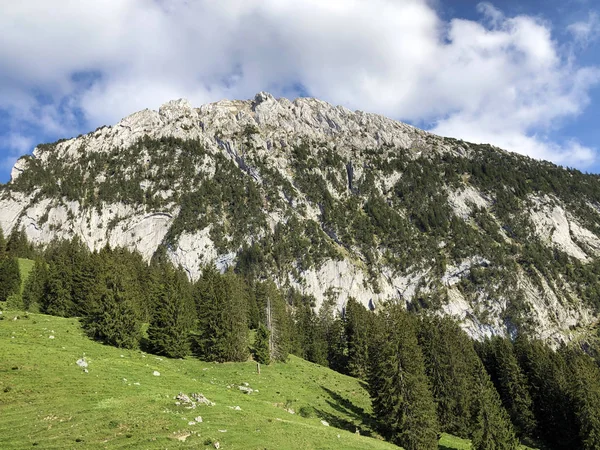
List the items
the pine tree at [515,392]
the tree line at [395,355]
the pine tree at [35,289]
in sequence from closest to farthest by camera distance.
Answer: the tree line at [395,355] → the pine tree at [515,392] → the pine tree at [35,289]

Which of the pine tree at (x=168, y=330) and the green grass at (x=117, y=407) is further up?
the pine tree at (x=168, y=330)

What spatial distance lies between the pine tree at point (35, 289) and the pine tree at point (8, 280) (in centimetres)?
213

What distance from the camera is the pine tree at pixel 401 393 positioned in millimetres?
39812

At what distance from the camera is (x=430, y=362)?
61.3 m

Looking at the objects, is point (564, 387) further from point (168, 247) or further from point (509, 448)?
point (168, 247)

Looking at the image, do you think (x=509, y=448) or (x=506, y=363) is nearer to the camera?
(x=509, y=448)

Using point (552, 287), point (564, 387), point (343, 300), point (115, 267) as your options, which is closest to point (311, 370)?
point (115, 267)

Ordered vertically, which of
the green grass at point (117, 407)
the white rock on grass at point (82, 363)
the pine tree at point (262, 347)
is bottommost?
the green grass at point (117, 407)

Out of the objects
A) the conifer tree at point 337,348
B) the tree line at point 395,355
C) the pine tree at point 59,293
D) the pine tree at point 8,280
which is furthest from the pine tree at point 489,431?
the pine tree at point 8,280

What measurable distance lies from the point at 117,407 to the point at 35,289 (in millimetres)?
61055

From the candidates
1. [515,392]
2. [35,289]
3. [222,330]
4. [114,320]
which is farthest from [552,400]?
[35,289]

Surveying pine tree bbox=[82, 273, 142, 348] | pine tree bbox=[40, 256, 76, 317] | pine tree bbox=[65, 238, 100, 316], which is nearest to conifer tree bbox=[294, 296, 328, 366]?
pine tree bbox=[65, 238, 100, 316]

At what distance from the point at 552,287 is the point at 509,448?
640 ft

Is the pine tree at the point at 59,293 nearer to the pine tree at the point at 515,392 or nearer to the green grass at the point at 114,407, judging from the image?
the green grass at the point at 114,407
